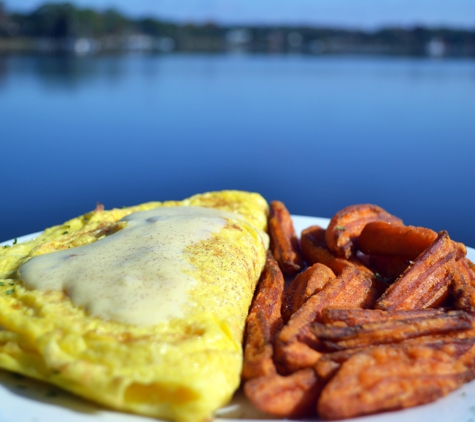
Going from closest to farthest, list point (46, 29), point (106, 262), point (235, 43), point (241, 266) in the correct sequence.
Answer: point (106, 262) < point (241, 266) < point (46, 29) < point (235, 43)

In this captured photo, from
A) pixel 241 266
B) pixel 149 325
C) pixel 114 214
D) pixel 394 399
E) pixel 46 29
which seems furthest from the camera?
pixel 46 29

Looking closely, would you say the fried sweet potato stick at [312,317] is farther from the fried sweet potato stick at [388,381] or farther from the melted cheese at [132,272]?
the melted cheese at [132,272]

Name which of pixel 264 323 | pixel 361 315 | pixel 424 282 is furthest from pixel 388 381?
pixel 424 282

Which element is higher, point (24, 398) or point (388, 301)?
point (388, 301)

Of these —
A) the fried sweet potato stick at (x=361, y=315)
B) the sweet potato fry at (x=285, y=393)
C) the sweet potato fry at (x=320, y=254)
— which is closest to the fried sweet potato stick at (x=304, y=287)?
the sweet potato fry at (x=320, y=254)

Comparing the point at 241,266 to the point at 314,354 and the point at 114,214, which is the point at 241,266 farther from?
the point at 114,214

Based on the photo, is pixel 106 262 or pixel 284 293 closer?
pixel 106 262

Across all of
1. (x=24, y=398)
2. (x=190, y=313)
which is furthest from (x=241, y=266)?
(x=24, y=398)
